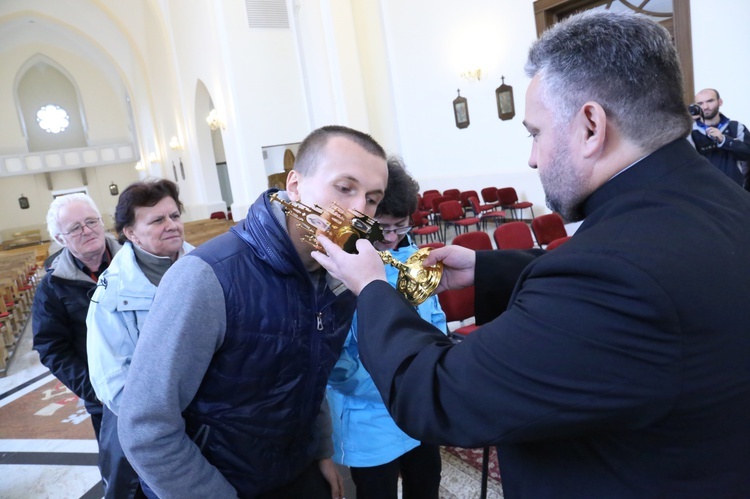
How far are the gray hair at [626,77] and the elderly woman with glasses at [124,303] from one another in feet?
5.11

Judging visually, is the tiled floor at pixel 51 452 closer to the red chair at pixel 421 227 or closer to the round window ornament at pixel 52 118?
the red chair at pixel 421 227

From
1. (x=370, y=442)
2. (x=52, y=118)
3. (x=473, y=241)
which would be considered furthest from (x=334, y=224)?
(x=52, y=118)

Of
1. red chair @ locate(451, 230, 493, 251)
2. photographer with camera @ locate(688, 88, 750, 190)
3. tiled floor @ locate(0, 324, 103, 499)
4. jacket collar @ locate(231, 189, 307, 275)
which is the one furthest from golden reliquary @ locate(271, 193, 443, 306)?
photographer with camera @ locate(688, 88, 750, 190)

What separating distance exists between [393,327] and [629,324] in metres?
0.38

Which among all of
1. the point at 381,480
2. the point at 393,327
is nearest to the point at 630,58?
the point at 393,327

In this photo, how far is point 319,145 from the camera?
1.20 meters

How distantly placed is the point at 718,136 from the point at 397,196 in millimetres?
3809

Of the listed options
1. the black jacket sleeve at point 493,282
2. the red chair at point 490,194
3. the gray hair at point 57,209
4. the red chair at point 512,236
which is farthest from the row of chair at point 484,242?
the red chair at point 490,194

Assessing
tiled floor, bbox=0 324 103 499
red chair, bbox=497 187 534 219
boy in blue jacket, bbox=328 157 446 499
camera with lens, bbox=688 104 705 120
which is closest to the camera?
boy in blue jacket, bbox=328 157 446 499

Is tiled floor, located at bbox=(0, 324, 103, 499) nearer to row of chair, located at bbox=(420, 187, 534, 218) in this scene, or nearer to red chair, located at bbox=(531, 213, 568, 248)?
red chair, located at bbox=(531, 213, 568, 248)

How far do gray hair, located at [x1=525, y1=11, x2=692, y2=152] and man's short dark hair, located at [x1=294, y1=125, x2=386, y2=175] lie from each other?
1.72 ft

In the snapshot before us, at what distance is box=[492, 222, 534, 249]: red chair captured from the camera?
14.6ft

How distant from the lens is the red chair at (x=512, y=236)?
14.6 feet

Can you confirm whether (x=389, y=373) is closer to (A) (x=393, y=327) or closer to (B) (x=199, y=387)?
(A) (x=393, y=327)
